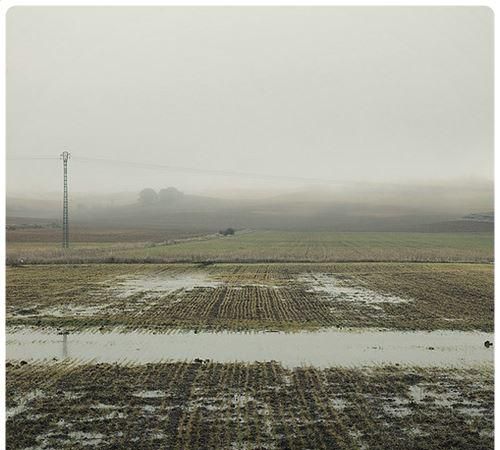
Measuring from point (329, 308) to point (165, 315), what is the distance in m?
4.70

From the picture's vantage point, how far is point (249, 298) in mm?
17391

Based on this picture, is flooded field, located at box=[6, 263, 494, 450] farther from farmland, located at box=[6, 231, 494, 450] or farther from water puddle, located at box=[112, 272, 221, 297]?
water puddle, located at box=[112, 272, 221, 297]

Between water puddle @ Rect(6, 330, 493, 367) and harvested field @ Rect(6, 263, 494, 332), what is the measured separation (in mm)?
838

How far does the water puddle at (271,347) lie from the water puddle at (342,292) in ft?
15.3

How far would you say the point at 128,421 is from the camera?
6.97 metres

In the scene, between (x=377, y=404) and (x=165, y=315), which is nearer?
(x=377, y=404)

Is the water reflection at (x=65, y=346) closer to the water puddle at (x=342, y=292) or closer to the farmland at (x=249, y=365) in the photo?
the farmland at (x=249, y=365)

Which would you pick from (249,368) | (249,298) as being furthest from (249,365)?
(249,298)

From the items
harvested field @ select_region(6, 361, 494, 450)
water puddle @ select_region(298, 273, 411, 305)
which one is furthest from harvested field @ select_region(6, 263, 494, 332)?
harvested field @ select_region(6, 361, 494, 450)

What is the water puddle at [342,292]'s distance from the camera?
57.4 ft

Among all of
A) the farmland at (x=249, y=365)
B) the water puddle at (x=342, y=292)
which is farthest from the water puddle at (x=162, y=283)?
the water puddle at (x=342, y=292)

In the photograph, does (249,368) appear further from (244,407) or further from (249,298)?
(249,298)

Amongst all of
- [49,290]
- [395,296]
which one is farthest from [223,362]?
[49,290]

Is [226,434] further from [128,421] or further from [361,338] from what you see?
[361,338]
